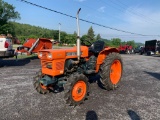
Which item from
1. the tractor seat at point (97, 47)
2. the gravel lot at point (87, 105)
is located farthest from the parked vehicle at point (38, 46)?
the tractor seat at point (97, 47)

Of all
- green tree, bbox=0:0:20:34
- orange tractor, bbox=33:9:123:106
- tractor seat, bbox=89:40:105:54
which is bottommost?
orange tractor, bbox=33:9:123:106

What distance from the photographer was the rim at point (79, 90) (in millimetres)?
4703

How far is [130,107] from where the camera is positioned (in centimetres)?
477

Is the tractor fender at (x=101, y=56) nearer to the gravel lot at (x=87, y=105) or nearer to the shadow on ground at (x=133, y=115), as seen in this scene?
the gravel lot at (x=87, y=105)

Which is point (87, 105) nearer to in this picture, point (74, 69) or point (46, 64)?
point (74, 69)

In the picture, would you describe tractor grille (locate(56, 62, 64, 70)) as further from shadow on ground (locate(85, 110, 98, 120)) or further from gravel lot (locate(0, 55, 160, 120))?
shadow on ground (locate(85, 110, 98, 120))

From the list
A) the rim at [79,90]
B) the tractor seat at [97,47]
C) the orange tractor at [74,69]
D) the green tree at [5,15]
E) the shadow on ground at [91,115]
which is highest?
the green tree at [5,15]

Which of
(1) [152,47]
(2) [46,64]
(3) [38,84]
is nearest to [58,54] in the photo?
(2) [46,64]

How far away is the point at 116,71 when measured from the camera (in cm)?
673

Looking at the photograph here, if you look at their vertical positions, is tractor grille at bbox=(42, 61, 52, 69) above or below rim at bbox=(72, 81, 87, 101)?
above

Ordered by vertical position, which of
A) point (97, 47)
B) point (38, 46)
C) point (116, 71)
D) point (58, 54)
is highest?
point (38, 46)

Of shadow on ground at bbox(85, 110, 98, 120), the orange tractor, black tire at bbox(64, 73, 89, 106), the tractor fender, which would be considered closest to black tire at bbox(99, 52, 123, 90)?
the orange tractor

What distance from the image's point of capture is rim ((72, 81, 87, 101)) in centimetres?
470

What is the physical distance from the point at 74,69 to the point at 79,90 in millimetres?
747
